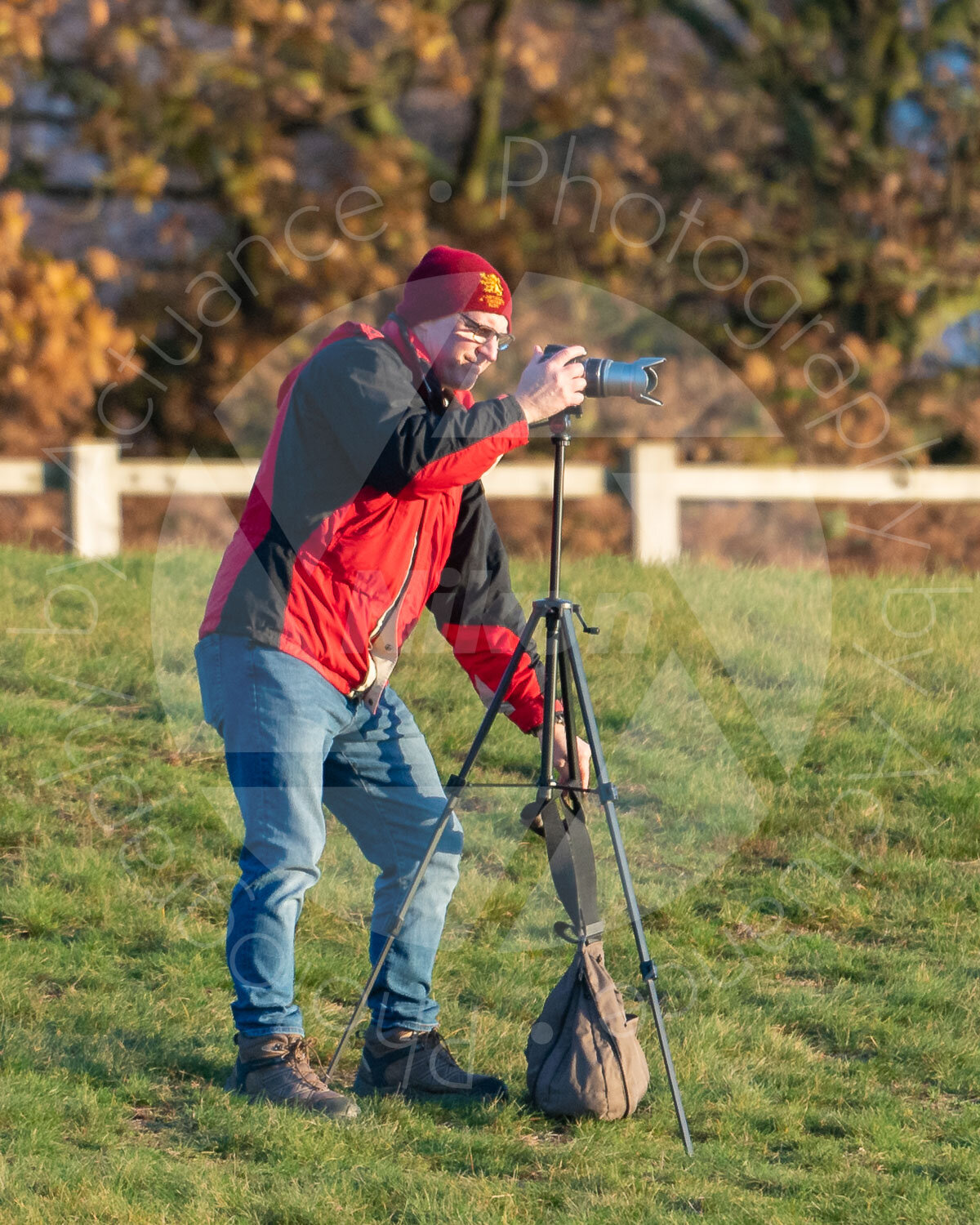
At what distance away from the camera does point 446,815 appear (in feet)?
12.9

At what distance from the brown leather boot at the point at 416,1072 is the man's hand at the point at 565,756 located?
0.78m

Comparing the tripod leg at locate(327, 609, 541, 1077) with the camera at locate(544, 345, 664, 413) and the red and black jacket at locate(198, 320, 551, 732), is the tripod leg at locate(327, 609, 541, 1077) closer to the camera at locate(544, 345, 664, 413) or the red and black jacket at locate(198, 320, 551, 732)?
the red and black jacket at locate(198, 320, 551, 732)

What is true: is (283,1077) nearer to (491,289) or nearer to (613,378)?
(613,378)

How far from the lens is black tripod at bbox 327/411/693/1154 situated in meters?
3.73

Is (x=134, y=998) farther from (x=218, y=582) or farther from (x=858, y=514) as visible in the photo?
(x=858, y=514)

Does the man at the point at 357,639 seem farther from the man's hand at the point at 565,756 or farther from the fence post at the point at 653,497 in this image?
the fence post at the point at 653,497

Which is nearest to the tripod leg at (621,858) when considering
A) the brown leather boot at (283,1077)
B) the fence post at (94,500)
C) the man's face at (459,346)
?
the man's face at (459,346)

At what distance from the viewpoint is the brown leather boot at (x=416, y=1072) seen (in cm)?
396

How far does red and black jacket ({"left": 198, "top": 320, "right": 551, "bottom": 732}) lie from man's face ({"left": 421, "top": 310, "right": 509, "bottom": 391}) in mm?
45

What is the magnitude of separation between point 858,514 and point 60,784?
8536 mm

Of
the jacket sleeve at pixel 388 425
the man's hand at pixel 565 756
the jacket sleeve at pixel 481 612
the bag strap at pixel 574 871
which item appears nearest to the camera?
the jacket sleeve at pixel 388 425

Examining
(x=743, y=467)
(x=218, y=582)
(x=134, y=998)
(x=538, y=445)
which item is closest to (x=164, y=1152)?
(x=134, y=998)

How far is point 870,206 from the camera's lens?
11703mm

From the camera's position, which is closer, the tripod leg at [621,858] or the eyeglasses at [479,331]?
the tripod leg at [621,858]
